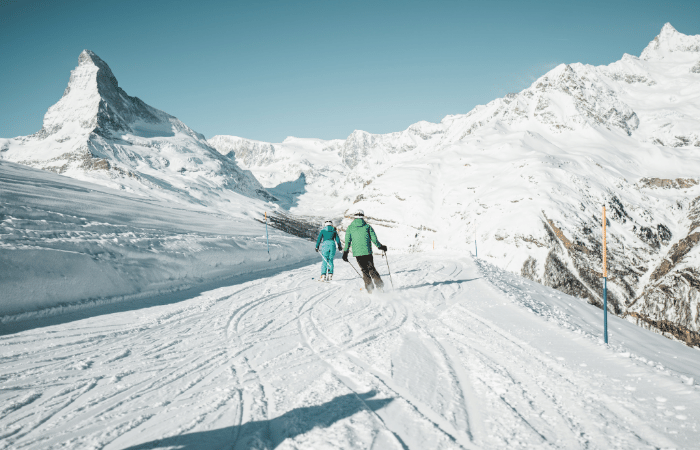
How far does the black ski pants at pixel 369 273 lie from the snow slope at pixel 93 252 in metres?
5.83

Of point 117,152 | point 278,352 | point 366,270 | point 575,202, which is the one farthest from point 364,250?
point 117,152

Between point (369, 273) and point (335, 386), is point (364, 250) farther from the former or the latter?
point (335, 386)

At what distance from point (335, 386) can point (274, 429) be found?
908 millimetres

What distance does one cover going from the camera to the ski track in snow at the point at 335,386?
2812 mm

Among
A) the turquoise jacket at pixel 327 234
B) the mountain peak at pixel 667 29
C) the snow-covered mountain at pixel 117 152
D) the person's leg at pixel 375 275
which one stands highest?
the mountain peak at pixel 667 29

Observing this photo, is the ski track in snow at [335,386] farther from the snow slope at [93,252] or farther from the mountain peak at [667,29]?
the mountain peak at [667,29]

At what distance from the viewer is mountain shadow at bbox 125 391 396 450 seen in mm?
2703

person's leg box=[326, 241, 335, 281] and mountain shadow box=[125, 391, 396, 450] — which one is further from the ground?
person's leg box=[326, 241, 335, 281]

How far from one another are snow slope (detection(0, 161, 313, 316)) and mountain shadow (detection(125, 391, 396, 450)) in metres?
5.98

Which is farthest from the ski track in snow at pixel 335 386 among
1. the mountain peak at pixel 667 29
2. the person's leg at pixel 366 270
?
the mountain peak at pixel 667 29

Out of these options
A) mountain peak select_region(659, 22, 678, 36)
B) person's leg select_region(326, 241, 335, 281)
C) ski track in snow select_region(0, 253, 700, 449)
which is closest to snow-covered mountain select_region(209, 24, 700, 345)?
person's leg select_region(326, 241, 335, 281)

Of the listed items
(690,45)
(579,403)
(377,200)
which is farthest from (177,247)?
(690,45)

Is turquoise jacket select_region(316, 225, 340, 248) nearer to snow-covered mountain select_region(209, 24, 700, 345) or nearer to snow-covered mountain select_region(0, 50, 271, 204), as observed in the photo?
snow-covered mountain select_region(209, 24, 700, 345)

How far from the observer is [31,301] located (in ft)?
22.1
